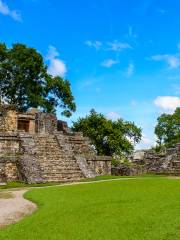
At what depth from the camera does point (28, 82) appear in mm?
34656

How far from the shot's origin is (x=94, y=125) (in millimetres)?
32438

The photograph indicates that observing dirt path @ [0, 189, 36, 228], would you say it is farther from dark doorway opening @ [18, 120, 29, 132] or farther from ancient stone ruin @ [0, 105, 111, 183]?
dark doorway opening @ [18, 120, 29, 132]

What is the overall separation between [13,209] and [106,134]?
23.2m

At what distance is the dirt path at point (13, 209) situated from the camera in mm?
7955

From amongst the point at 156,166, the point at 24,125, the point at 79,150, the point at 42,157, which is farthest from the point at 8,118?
the point at 156,166

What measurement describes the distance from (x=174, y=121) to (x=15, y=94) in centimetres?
2172

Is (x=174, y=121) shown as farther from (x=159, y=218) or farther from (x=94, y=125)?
(x=159, y=218)

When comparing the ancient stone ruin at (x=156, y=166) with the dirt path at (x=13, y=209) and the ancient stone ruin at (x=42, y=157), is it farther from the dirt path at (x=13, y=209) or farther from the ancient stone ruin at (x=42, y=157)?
the dirt path at (x=13, y=209)

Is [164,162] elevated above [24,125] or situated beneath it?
situated beneath

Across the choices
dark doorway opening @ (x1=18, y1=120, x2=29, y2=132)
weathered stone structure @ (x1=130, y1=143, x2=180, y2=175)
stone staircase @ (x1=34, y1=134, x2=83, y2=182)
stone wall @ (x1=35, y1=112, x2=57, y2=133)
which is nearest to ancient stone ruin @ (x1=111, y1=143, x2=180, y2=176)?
weathered stone structure @ (x1=130, y1=143, x2=180, y2=175)

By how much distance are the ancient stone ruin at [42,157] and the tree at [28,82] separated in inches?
338

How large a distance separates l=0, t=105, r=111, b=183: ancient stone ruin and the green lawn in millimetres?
7563

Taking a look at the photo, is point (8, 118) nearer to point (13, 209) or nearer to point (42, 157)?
point (42, 157)

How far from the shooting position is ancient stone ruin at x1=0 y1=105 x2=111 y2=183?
17734 mm
